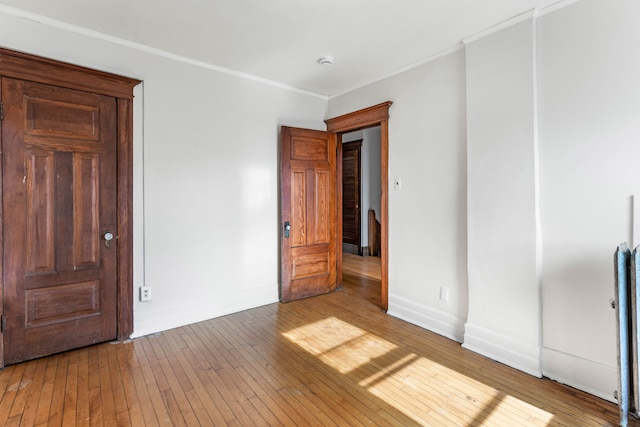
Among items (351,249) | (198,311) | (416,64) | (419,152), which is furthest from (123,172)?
(351,249)

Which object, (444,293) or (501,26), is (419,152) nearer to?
(501,26)

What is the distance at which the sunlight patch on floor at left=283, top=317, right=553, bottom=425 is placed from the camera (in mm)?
1954

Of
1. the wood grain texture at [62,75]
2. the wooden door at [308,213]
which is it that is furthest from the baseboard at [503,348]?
the wood grain texture at [62,75]

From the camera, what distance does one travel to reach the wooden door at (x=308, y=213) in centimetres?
396

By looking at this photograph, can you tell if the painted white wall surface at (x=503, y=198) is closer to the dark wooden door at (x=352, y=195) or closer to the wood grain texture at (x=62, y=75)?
the wood grain texture at (x=62, y=75)

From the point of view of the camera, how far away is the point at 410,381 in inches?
89.9

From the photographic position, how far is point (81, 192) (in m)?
2.72

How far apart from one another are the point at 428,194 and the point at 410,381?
174cm

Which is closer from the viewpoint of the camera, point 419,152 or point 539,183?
point 539,183

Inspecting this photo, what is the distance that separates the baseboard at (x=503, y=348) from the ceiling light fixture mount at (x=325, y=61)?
2833 mm

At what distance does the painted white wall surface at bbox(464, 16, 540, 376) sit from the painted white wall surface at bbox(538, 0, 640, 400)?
89mm

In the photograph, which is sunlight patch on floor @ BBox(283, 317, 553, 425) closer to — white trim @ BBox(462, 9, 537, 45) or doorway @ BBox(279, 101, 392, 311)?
doorway @ BBox(279, 101, 392, 311)

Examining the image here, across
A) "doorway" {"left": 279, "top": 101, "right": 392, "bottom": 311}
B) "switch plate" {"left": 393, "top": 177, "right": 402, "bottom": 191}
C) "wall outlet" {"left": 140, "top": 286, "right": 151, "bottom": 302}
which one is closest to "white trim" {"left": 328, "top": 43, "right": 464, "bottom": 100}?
"doorway" {"left": 279, "top": 101, "right": 392, "bottom": 311}

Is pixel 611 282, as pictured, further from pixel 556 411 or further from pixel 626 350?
pixel 556 411
